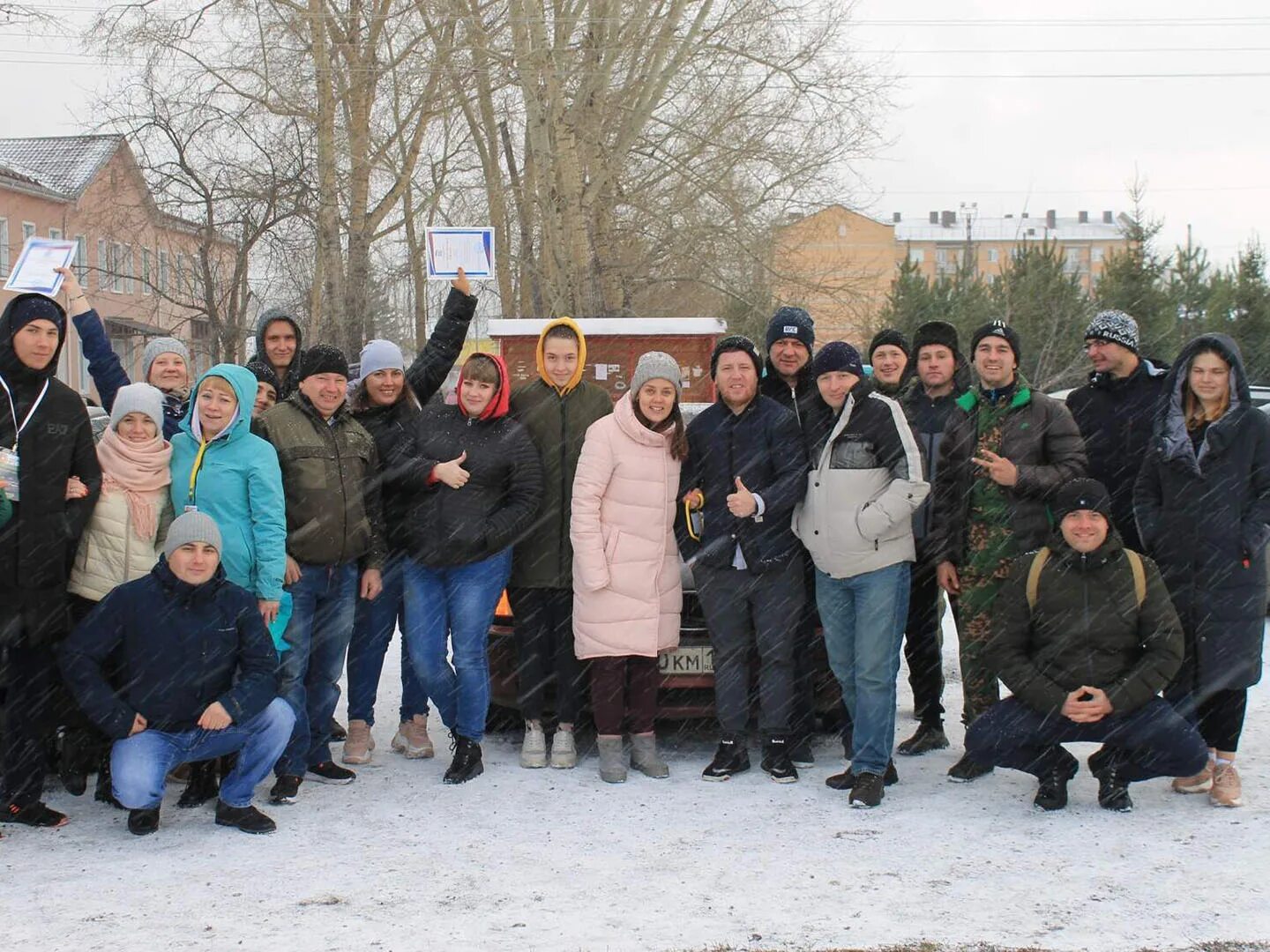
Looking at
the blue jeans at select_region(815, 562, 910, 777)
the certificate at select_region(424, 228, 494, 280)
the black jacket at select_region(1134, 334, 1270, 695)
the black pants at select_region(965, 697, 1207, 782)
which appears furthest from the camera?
the certificate at select_region(424, 228, 494, 280)

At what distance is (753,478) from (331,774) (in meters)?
2.29

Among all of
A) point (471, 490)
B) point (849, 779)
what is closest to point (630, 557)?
point (471, 490)

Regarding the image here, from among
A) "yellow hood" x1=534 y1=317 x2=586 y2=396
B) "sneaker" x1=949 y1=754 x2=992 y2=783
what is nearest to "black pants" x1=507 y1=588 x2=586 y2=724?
"yellow hood" x1=534 y1=317 x2=586 y2=396

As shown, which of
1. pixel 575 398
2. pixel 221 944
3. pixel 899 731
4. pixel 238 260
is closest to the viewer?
pixel 221 944

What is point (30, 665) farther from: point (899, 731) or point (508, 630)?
point (899, 731)

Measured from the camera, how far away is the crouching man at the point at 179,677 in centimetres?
475

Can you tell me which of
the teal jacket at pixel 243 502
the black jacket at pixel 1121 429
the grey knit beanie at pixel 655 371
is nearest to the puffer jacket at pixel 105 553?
the teal jacket at pixel 243 502

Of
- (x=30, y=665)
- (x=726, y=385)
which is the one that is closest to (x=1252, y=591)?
(x=726, y=385)

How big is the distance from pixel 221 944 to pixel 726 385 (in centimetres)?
310

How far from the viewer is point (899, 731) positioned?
6.40 metres

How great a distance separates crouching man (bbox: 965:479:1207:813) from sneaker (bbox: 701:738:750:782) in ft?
3.43

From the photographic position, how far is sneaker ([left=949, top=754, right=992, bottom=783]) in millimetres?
5559

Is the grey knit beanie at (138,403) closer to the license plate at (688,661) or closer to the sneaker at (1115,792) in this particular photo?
the license plate at (688,661)

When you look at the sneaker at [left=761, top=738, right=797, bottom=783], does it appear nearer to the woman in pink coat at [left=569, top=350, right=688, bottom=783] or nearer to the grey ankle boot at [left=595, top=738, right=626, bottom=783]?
the woman in pink coat at [left=569, top=350, right=688, bottom=783]
